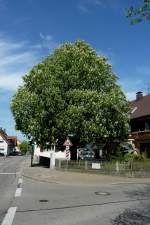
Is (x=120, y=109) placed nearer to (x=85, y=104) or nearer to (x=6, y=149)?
(x=85, y=104)

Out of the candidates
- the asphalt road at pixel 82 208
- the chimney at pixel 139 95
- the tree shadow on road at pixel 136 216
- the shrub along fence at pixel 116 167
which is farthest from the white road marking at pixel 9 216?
the chimney at pixel 139 95

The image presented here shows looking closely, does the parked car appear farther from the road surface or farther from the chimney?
the road surface

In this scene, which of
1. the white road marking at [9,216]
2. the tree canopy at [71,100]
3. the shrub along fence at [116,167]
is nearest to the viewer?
the white road marking at [9,216]

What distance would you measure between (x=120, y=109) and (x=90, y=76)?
14.2 ft

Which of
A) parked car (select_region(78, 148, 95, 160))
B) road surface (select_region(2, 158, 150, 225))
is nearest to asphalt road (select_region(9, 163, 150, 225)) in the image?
road surface (select_region(2, 158, 150, 225))

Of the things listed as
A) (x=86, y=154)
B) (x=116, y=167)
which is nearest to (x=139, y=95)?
(x=86, y=154)

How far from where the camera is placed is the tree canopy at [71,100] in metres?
36.2

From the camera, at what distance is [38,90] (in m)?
38.6

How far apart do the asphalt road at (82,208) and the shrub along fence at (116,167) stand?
378 inches

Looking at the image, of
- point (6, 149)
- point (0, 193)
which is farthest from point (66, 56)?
point (6, 149)

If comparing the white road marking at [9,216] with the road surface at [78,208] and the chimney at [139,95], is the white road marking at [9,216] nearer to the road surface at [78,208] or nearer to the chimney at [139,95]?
the road surface at [78,208]

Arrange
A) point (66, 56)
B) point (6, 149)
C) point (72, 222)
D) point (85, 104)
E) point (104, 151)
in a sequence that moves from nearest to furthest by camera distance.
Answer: point (72, 222)
point (85, 104)
point (66, 56)
point (104, 151)
point (6, 149)

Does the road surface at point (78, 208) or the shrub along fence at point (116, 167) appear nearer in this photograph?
the road surface at point (78, 208)

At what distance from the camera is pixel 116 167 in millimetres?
29312
